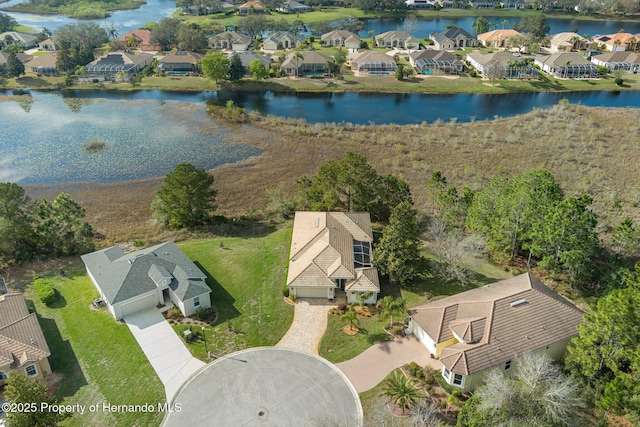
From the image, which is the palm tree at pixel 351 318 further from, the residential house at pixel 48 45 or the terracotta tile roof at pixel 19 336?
the residential house at pixel 48 45

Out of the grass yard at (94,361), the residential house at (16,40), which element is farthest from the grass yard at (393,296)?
the residential house at (16,40)

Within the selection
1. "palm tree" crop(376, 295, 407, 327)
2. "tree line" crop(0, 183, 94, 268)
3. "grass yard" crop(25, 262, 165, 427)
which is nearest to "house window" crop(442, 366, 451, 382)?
"palm tree" crop(376, 295, 407, 327)

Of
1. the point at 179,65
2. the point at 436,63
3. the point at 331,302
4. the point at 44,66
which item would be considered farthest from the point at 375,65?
the point at 331,302

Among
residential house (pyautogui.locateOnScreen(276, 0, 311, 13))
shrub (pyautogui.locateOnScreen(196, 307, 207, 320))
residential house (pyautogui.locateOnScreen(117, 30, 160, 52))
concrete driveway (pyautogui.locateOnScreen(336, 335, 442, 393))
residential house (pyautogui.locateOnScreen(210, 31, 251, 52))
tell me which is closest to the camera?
concrete driveway (pyautogui.locateOnScreen(336, 335, 442, 393))

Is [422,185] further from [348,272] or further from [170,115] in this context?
[170,115]

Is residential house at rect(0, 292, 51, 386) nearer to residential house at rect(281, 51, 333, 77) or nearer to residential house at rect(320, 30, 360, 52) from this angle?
residential house at rect(281, 51, 333, 77)
